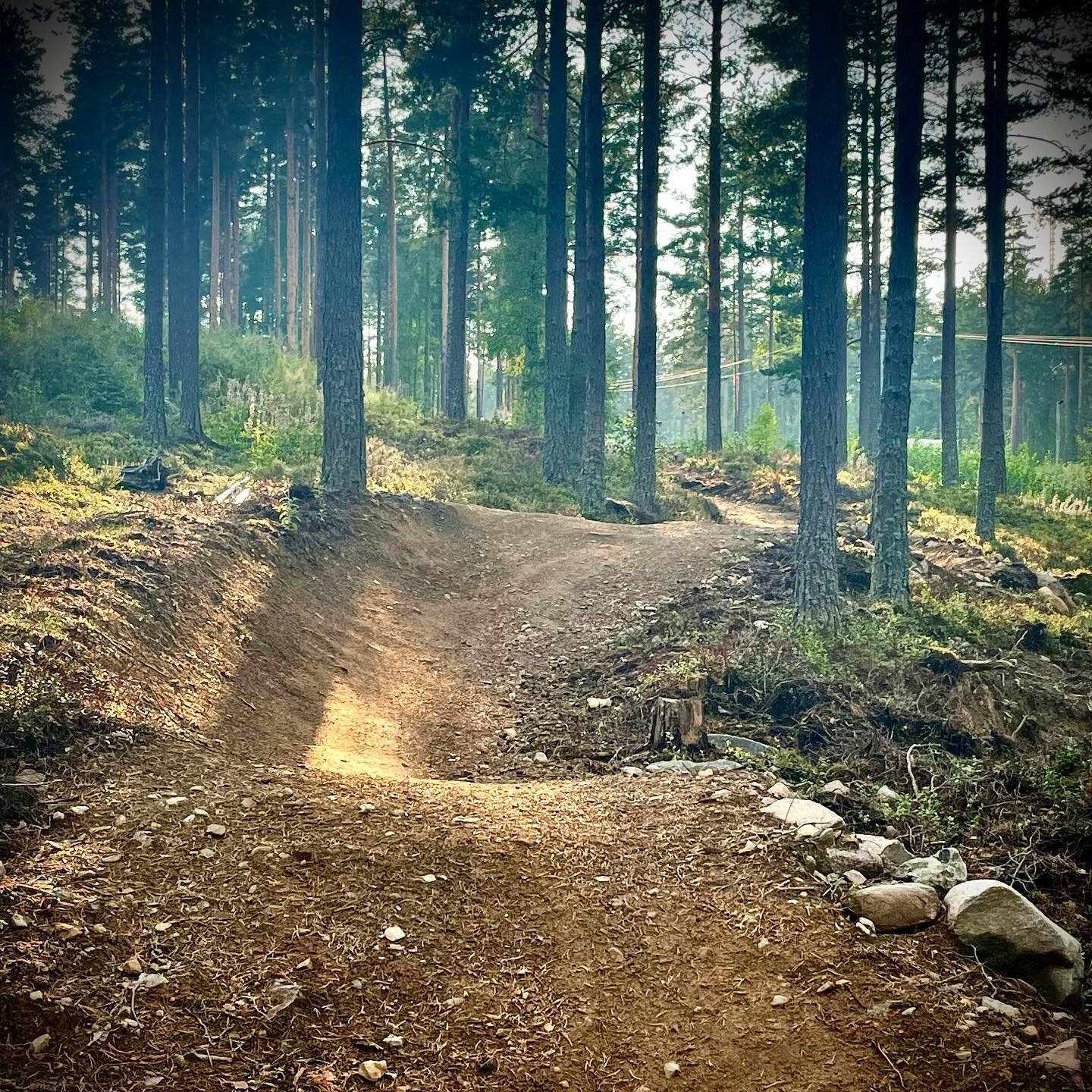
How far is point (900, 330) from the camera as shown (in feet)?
36.5

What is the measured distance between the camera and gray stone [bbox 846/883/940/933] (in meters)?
4.20

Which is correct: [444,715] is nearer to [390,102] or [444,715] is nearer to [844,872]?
[844,872]

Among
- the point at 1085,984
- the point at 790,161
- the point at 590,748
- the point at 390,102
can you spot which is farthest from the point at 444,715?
the point at 390,102

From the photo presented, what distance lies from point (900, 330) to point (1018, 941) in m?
8.87

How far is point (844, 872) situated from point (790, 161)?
83.6ft

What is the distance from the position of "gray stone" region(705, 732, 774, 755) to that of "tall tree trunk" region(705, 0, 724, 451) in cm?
1948

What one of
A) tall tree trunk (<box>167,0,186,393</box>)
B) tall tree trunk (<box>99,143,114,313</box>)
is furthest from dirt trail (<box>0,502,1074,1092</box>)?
tall tree trunk (<box>99,143,114,313</box>)

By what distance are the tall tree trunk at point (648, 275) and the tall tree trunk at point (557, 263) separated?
1.85 meters

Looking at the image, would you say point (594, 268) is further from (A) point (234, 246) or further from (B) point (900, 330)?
(A) point (234, 246)

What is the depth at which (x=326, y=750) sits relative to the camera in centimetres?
693

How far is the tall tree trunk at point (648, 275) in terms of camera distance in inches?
715

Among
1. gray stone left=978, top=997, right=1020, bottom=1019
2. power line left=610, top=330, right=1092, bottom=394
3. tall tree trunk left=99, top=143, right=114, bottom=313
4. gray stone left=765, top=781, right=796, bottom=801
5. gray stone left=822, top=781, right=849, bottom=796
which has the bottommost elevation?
gray stone left=978, top=997, right=1020, bottom=1019

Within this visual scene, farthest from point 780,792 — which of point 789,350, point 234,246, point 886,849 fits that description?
point 234,246

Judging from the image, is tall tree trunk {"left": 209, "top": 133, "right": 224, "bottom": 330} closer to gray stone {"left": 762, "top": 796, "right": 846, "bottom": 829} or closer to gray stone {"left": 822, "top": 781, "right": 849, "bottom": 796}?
gray stone {"left": 822, "top": 781, "right": 849, "bottom": 796}
